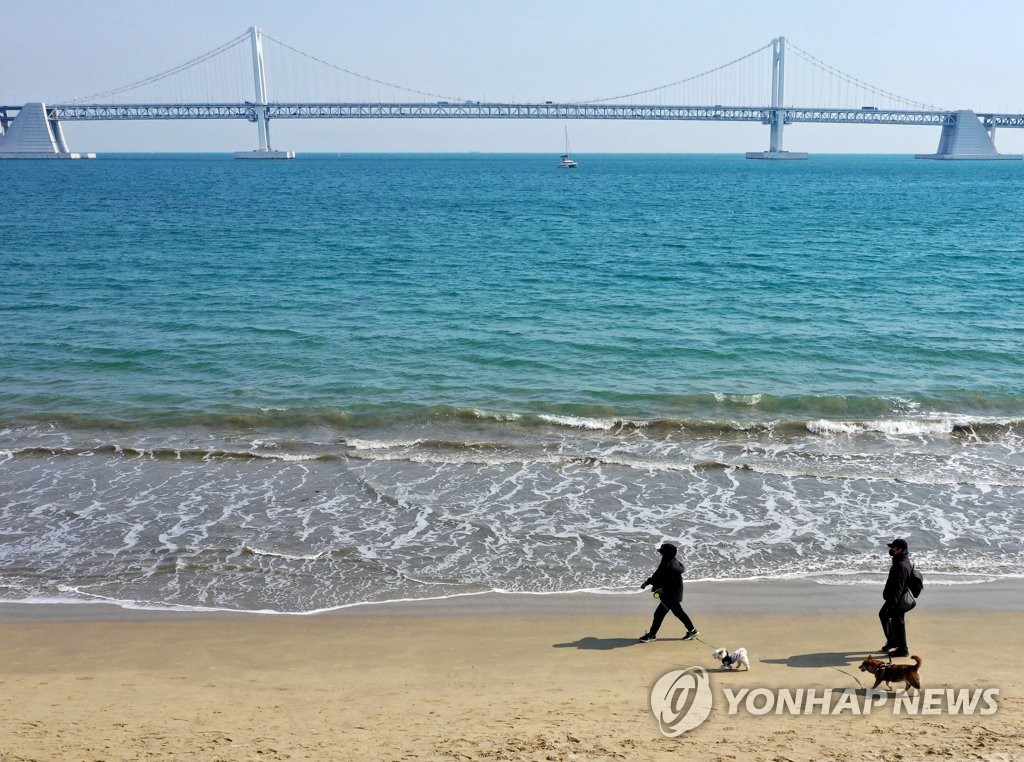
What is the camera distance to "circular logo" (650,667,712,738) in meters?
6.12

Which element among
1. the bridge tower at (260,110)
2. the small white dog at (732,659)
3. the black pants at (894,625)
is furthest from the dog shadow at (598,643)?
the bridge tower at (260,110)

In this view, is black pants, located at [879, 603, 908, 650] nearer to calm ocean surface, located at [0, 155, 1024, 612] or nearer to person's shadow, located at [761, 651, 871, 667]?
person's shadow, located at [761, 651, 871, 667]

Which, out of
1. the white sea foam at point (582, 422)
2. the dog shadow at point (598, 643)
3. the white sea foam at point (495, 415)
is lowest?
the dog shadow at point (598, 643)

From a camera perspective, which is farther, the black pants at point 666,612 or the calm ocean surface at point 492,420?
the calm ocean surface at point 492,420

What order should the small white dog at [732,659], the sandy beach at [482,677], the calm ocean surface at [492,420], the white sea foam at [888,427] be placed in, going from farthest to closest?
the white sea foam at [888,427] → the calm ocean surface at [492,420] → the small white dog at [732,659] → the sandy beach at [482,677]

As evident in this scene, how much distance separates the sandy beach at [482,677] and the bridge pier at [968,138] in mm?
177372

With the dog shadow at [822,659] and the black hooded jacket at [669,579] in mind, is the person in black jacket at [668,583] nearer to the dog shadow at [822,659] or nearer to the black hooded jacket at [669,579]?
the black hooded jacket at [669,579]

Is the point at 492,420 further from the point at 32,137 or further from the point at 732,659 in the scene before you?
the point at 32,137

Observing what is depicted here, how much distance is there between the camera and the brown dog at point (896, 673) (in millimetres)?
6453

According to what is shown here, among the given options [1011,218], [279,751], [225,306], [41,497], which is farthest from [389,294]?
[1011,218]

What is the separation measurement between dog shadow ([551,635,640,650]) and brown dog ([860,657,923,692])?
205 centimetres

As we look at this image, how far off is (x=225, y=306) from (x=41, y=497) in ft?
43.9

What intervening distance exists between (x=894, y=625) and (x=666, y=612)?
192cm

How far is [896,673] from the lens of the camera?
649 cm
